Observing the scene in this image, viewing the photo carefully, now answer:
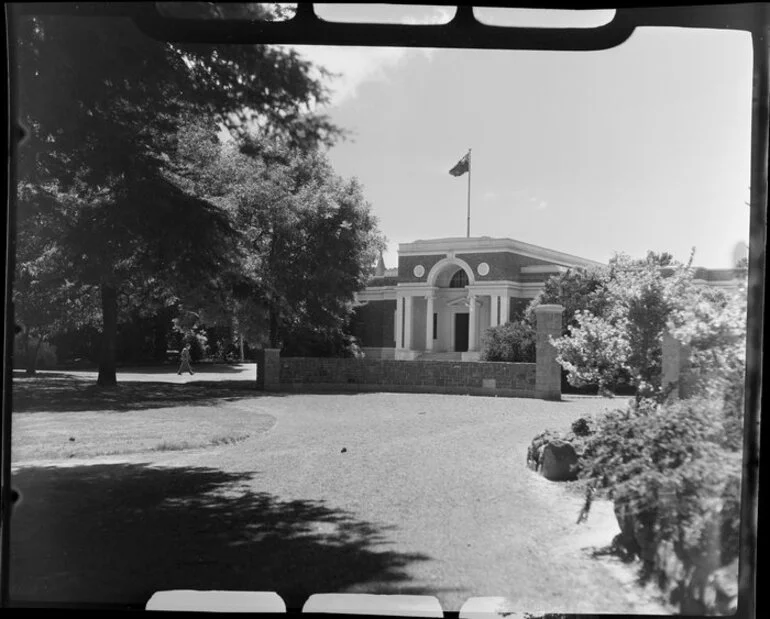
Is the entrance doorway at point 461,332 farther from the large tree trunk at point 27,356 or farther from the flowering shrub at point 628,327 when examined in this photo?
the large tree trunk at point 27,356

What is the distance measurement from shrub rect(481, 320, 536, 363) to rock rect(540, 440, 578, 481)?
1152 mm

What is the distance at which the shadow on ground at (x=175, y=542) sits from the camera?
9.33ft

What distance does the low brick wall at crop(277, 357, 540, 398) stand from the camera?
6.24m

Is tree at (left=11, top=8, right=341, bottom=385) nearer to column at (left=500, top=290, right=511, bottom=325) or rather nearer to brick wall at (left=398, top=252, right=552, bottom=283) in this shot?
brick wall at (left=398, top=252, right=552, bottom=283)

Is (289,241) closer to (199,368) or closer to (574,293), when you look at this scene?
(199,368)

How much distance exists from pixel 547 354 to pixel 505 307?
964 millimetres

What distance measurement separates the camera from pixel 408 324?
593 centimetres

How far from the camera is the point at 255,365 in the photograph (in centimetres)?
631

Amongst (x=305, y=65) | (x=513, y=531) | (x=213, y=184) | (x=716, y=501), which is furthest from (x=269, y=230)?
(x=716, y=501)

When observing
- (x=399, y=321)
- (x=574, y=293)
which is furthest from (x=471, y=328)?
(x=574, y=293)

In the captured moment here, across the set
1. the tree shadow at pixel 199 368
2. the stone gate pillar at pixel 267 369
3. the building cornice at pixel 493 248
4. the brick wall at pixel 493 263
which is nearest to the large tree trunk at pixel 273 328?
the stone gate pillar at pixel 267 369

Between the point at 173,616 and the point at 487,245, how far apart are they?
2.54 m

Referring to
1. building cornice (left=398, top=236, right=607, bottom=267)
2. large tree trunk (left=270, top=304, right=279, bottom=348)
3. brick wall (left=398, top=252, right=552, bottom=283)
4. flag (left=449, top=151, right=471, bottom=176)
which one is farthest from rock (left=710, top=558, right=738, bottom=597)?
large tree trunk (left=270, top=304, right=279, bottom=348)

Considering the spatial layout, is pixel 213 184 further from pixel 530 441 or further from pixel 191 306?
pixel 530 441
